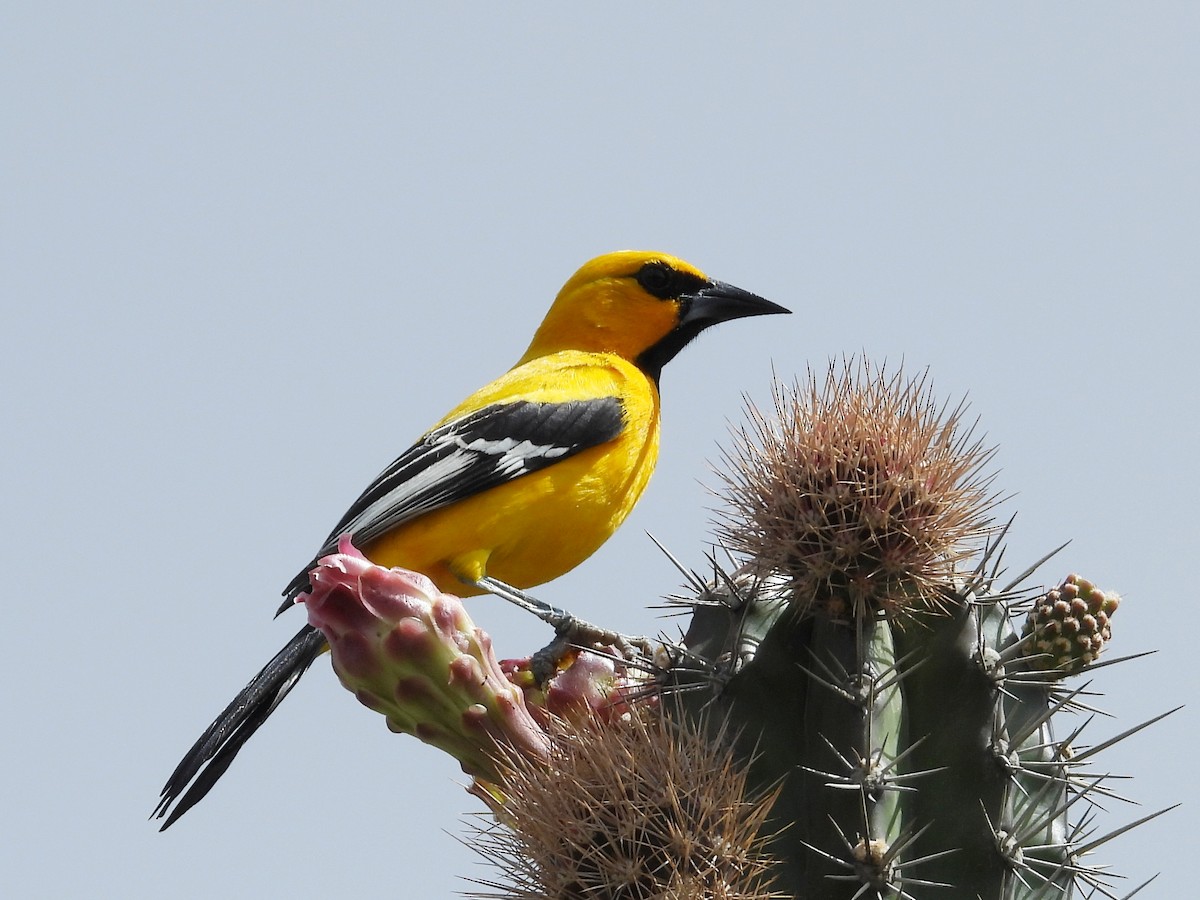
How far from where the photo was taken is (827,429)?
2.91 meters

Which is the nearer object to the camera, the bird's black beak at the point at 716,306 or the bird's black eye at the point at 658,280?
the bird's black beak at the point at 716,306

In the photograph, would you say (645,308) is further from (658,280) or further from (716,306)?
(716,306)

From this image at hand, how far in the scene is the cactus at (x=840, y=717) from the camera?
2.57 m

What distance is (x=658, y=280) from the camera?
7488mm

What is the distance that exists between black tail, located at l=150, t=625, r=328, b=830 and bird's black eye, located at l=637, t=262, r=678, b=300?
2819mm

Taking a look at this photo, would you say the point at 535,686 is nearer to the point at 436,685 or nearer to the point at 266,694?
the point at 436,685

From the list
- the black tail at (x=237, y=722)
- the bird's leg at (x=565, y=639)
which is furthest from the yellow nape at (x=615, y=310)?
the black tail at (x=237, y=722)

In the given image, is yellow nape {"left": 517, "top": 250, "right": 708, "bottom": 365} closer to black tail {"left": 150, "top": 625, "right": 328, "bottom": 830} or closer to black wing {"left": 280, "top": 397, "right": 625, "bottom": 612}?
black wing {"left": 280, "top": 397, "right": 625, "bottom": 612}

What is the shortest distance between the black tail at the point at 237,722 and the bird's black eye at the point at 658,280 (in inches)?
111

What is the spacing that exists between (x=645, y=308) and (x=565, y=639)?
10.9ft

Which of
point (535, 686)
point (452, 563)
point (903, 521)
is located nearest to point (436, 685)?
point (535, 686)

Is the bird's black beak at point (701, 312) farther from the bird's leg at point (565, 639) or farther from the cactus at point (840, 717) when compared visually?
the cactus at point (840, 717)

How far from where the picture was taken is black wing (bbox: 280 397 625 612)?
6111 mm

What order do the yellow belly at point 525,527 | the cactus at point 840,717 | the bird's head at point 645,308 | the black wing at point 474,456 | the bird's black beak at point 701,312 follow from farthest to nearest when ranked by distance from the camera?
the bird's head at point 645,308
the bird's black beak at point 701,312
the yellow belly at point 525,527
the black wing at point 474,456
the cactus at point 840,717
